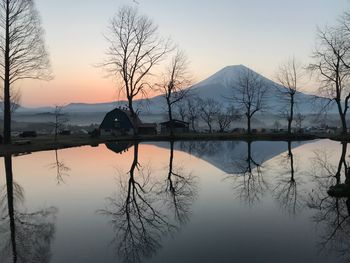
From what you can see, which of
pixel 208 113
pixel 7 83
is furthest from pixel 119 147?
pixel 208 113

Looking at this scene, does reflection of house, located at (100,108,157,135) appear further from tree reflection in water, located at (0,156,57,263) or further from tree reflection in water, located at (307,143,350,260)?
tree reflection in water, located at (0,156,57,263)

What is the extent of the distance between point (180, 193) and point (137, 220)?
4.30 m

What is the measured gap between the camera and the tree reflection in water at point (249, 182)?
1588cm

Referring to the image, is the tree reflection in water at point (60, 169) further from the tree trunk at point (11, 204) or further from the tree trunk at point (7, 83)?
the tree trunk at point (7, 83)

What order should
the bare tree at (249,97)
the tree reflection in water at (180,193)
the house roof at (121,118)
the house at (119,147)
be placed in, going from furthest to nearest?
1. the house roof at (121,118)
2. the bare tree at (249,97)
3. the house at (119,147)
4. the tree reflection in water at (180,193)

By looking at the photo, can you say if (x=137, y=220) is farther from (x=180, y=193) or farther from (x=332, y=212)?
(x=332, y=212)

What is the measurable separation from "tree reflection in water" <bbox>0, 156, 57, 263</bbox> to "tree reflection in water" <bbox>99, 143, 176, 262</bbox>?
178 centimetres

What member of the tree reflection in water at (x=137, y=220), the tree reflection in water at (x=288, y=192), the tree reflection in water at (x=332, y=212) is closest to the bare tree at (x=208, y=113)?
the tree reflection in water at (x=288, y=192)

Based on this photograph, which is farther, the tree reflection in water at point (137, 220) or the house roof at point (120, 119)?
the house roof at point (120, 119)

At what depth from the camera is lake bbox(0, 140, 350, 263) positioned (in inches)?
→ 376

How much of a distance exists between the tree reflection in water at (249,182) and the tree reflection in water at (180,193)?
2000mm

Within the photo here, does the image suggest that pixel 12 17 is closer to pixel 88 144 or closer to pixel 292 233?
pixel 88 144

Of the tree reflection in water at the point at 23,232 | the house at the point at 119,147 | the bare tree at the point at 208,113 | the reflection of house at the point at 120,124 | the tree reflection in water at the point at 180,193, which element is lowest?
the tree reflection in water at the point at 23,232

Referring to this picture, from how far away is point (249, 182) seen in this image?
19.0 meters
